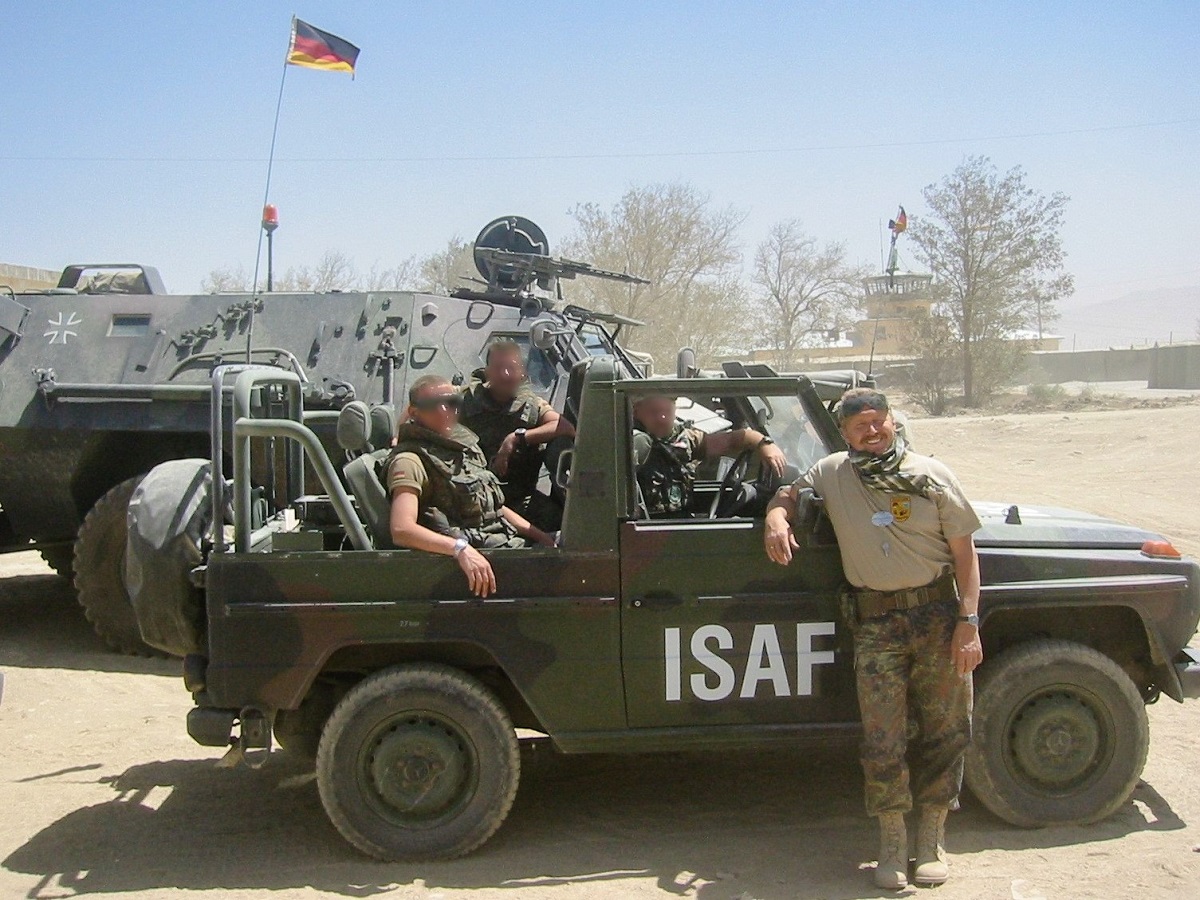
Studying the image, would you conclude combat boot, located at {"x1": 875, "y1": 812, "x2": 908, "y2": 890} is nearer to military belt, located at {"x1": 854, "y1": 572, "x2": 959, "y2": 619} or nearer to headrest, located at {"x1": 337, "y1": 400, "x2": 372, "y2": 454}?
military belt, located at {"x1": 854, "y1": 572, "x2": 959, "y2": 619}

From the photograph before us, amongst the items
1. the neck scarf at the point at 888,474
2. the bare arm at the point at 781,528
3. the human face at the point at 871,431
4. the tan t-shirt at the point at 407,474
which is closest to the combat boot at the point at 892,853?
the bare arm at the point at 781,528

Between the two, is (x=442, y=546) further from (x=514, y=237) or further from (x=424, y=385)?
(x=514, y=237)

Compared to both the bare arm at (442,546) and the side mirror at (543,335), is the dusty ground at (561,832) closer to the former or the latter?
the bare arm at (442,546)

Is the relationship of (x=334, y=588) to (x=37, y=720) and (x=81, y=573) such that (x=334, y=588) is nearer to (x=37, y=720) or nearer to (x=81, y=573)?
(x=37, y=720)

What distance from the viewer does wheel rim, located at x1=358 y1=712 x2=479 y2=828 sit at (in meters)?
4.41

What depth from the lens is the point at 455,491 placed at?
15.3 ft

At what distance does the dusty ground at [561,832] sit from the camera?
13.9ft

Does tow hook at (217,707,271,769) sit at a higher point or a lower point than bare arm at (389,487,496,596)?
lower

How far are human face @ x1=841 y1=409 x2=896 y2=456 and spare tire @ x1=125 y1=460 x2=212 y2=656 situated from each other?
2305mm

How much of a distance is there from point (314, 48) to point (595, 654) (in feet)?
18.3

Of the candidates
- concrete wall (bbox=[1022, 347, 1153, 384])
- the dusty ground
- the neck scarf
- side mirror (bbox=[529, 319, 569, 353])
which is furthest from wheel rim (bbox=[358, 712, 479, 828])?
concrete wall (bbox=[1022, 347, 1153, 384])

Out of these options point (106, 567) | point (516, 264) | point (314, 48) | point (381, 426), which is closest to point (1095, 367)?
point (516, 264)

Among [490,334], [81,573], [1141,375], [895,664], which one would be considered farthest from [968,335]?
[895,664]

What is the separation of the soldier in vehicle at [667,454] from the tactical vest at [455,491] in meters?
0.54
